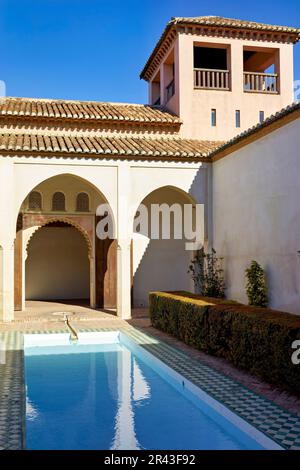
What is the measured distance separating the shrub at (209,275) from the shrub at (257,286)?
2.07 meters

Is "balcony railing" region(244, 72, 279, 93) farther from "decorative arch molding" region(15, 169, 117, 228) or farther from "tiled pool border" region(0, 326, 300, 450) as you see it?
"tiled pool border" region(0, 326, 300, 450)

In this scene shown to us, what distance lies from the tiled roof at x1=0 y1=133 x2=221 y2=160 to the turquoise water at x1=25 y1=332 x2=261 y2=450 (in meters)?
5.67

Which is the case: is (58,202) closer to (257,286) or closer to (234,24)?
(257,286)

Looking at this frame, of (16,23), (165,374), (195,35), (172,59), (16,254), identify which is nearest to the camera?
(165,374)

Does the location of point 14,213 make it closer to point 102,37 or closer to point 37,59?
point 37,59

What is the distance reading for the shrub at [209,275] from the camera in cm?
1334

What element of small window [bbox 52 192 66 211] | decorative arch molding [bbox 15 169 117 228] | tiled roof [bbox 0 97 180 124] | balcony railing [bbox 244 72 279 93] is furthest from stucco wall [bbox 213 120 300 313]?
balcony railing [bbox 244 72 279 93]

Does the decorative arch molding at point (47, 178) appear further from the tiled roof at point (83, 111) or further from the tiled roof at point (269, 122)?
the tiled roof at point (269, 122)

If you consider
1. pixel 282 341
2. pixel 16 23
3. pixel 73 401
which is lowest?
pixel 73 401

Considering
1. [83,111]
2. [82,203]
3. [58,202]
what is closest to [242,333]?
[82,203]

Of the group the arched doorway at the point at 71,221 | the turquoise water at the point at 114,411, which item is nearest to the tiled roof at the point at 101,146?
the arched doorway at the point at 71,221

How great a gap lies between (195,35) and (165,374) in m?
11.9

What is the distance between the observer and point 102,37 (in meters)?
13.2
